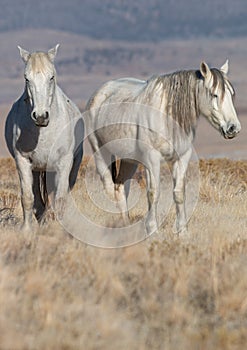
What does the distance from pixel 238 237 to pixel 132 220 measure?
7.88 feet

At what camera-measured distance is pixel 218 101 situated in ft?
27.7

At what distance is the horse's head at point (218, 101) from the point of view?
8336 mm

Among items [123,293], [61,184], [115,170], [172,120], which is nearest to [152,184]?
[172,120]

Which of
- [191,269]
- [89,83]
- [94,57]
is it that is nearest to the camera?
[191,269]

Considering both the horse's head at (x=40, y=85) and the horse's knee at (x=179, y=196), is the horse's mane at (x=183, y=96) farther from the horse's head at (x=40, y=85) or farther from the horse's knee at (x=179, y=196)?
the horse's head at (x=40, y=85)

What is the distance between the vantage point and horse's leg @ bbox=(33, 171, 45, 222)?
9.55 m

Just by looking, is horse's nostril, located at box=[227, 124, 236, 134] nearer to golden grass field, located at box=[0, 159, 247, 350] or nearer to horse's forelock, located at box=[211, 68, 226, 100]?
horse's forelock, located at box=[211, 68, 226, 100]

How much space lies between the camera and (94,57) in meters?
191

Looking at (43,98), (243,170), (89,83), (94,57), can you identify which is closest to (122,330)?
(43,98)

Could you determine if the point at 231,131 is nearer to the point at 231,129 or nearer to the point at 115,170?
the point at 231,129

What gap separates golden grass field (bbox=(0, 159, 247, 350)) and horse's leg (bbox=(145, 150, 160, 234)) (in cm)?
126

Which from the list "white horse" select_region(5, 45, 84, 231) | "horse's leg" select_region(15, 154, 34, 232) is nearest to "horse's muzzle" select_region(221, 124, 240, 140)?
"white horse" select_region(5, 45, 84, 231)

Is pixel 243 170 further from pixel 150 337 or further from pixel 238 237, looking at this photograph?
pixel 150 337

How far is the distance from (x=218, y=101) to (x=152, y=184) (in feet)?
3.79
